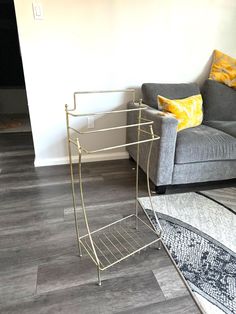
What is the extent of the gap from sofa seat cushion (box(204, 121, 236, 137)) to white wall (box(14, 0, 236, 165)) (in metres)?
0.61

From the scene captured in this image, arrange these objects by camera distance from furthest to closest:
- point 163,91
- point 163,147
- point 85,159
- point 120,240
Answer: point 85,159
point 163,91
point 163,147
point 120,240

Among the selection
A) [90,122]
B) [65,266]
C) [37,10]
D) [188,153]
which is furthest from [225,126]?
[37,10]

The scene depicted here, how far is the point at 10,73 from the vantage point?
4.77 metres

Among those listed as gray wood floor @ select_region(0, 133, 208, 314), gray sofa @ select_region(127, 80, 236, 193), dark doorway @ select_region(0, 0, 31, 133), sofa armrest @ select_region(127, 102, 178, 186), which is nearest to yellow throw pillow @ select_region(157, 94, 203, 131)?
gray sofa @ select_region(127, 80, 236, 193)

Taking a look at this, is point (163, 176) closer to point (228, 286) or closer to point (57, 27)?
point (228, 286)

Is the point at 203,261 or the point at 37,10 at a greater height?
the point at 37,10

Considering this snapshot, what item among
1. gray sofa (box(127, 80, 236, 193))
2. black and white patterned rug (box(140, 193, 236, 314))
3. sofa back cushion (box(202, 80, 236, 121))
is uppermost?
sofa back cushion (box(202, 80, 236, 121))

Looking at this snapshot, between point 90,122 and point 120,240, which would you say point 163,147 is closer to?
point 120,240

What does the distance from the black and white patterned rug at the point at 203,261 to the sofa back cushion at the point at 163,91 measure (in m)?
1.20

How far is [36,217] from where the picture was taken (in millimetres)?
1641

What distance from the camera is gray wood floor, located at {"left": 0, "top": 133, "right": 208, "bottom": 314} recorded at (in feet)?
3.46

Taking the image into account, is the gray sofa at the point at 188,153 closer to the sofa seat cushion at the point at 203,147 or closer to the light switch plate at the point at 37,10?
the sofa seat cushion at the point at 203,147

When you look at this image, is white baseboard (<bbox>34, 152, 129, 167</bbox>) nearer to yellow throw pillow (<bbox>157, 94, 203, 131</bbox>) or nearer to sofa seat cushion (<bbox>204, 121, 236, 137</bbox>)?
yellow throw pillow (<bbox>157, 94, 203, 131</bbox>)

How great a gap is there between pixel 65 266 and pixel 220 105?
2125mm
